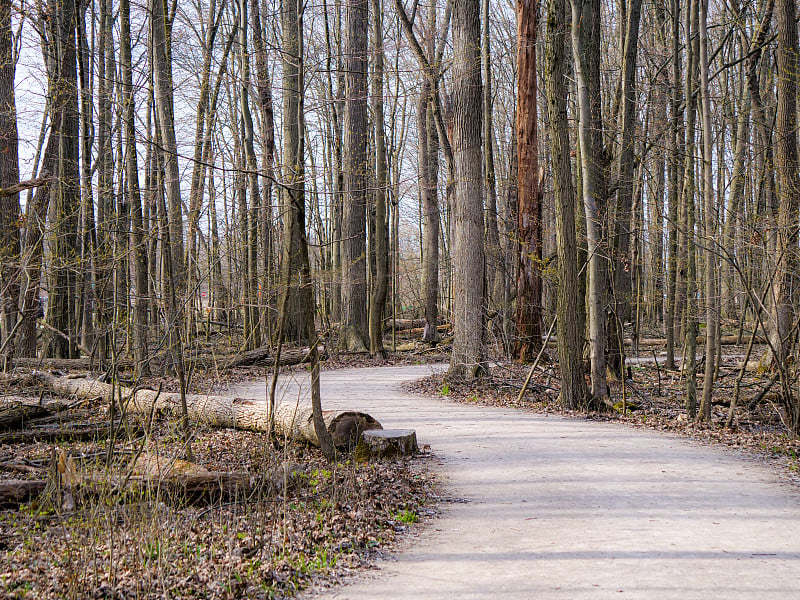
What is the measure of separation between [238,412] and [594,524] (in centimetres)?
513

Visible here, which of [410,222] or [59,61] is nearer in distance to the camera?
[59,61]

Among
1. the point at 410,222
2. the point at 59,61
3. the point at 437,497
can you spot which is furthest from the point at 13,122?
the point at 410,222

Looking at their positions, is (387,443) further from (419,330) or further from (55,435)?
(419,330)

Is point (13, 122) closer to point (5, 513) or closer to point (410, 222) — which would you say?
point (5, 513)

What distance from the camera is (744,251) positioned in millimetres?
11758

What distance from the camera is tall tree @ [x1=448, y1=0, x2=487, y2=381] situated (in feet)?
41.5

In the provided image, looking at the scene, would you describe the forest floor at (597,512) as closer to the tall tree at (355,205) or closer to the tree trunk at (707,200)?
the tree trunk at (707,200)

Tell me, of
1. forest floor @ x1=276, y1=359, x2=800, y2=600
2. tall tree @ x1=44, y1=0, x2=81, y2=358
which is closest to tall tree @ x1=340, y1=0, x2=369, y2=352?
tall tree @ x1=44, y1=0, x2=81, y2=358

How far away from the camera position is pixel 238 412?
28.8 ft

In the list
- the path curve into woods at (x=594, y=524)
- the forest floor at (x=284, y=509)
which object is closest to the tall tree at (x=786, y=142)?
the forest floor at (x=284, y=509)

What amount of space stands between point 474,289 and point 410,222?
33.5 m

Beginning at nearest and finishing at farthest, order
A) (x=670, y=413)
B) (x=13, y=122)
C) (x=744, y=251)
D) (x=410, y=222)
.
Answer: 1. (x=670, y=413)
2. (x=744, y=251)
3. (x=13, y=122)
4. (x=410, y=222)

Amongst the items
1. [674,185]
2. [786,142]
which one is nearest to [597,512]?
[674,185]

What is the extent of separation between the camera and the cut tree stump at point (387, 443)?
705 centimetres
